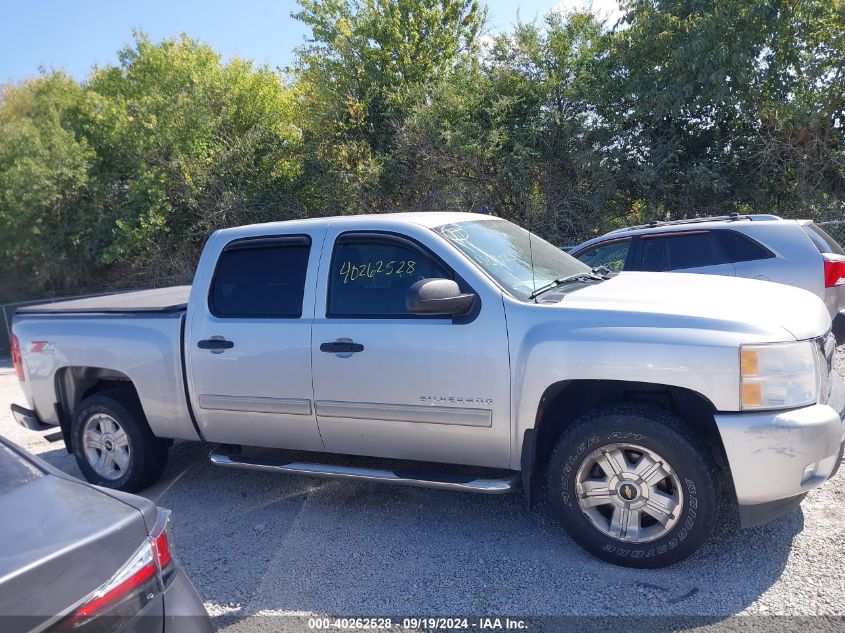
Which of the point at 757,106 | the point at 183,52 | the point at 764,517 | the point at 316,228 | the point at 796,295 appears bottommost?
the point at 764,517

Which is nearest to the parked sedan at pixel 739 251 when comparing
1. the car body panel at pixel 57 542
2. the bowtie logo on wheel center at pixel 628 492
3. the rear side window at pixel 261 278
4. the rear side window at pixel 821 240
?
the rear side window at pixel 821 240

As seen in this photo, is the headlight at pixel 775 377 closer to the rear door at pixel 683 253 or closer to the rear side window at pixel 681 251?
the rear door at pixel 683 253

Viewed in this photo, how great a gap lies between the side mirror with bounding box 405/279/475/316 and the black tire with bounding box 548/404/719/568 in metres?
0.92

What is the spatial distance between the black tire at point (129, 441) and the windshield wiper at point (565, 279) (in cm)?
322

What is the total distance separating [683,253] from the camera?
7152 mm

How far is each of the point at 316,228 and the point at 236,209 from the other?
519 inches

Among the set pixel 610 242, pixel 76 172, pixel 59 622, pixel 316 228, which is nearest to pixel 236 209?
pixel 76 172

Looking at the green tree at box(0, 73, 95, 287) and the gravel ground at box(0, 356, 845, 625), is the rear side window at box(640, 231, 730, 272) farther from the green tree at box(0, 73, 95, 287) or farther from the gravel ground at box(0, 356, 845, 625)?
the green tree at box(0, 73, 95, 287)

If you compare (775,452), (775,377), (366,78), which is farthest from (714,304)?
(366,78)

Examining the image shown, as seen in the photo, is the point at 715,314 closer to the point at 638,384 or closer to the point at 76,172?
the point at 638,384

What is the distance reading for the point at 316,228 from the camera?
444 cm

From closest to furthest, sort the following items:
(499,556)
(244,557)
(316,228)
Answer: (499,556), (244,557), (316,228)

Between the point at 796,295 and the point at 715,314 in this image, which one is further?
the point at 796,295

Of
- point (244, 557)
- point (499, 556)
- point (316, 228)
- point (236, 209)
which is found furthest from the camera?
point (236, 209)
